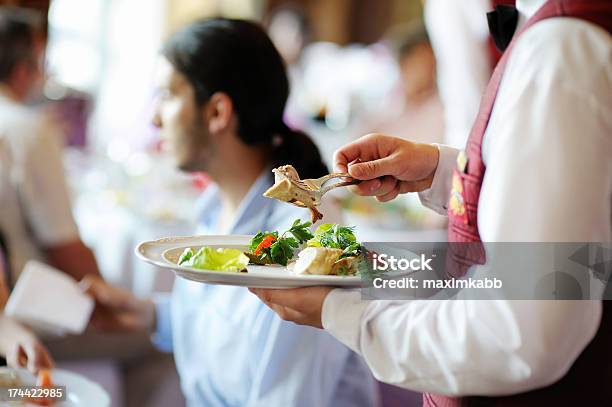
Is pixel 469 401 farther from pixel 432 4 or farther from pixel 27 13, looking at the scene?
pixel 432 4

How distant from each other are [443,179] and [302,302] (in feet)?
0.93

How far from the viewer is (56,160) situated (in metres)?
2.08

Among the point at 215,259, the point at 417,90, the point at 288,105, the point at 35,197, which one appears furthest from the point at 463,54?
the point at 215,259

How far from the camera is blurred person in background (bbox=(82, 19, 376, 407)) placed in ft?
4.30

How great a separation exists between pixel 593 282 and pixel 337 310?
0.79ft

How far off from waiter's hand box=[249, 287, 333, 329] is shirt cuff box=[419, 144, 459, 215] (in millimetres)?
253

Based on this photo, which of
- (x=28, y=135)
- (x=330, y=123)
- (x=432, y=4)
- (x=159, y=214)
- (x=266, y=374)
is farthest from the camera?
(x=330, y=123)

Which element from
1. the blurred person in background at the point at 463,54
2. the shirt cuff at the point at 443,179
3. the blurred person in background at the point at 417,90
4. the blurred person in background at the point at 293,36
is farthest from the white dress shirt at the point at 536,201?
the blurred person in background at the point at 293,36

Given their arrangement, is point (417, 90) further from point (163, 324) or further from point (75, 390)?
point (75, 390)

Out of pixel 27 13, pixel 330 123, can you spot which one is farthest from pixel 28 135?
pixel 330 123

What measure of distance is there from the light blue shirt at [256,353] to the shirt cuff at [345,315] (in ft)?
1.21

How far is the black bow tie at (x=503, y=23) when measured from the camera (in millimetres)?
829

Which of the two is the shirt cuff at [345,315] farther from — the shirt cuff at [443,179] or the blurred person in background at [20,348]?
the blurred person in background at [20,348]

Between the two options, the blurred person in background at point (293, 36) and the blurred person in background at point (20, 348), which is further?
the blurred person in background at point (293, 36)
